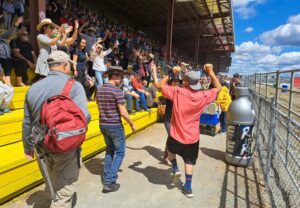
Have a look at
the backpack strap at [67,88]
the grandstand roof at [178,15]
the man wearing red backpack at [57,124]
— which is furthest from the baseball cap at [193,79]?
the grandstand roof at [178,15]

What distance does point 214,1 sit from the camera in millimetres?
17859

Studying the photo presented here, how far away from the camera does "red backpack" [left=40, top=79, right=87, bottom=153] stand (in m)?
2.26

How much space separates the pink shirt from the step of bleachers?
6.93 feet

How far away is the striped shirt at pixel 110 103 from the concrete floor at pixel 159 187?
3.41ft

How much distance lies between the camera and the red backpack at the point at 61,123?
7.41 feet

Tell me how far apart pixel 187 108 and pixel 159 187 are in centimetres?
137

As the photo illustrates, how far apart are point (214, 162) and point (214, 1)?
15481mm

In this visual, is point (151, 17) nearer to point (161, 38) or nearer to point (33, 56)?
point (161, 38)

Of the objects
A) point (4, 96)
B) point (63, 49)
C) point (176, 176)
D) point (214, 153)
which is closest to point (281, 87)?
point (214, 153)

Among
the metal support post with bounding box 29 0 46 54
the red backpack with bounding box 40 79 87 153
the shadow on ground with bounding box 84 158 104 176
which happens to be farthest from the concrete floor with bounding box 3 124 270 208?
the metal support post with bounding box 29 0 46 54

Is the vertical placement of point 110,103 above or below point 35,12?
below

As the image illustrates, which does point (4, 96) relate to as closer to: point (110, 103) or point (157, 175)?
point (110, 103)

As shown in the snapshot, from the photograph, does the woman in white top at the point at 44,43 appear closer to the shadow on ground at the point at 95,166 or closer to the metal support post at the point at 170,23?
the shadow on ground at the point at 95,166

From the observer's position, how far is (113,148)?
12.7 feet
